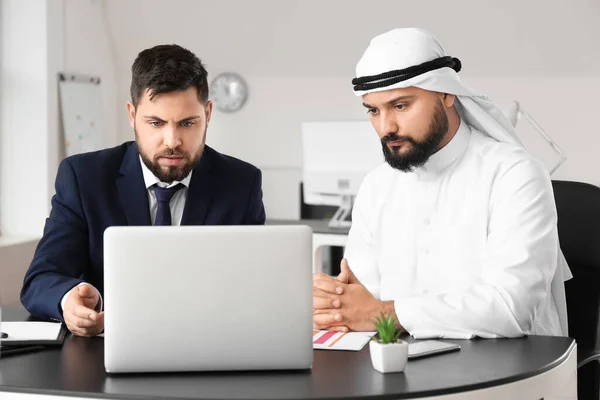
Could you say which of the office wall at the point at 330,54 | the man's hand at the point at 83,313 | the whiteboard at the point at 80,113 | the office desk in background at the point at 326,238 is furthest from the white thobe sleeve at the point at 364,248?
the office wall at the point at 330,54

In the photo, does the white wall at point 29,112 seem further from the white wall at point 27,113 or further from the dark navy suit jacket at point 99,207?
the dark navy suit jacket at point 99,207

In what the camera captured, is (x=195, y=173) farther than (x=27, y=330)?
Yes

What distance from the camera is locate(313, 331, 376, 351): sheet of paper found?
7.06 ft

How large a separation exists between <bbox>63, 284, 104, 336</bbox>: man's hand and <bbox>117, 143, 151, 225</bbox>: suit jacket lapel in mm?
387

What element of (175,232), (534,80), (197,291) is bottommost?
(197,291)

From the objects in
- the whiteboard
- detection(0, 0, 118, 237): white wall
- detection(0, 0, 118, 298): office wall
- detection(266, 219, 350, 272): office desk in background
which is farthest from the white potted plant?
the whiteboard

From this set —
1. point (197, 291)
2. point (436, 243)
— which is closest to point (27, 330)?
point (197, 291)

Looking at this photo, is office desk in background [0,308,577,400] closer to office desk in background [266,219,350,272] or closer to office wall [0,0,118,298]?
office desk in background [266,219,350,272]

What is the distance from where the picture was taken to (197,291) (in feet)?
6.15

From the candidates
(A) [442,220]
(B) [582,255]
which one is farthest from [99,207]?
(B) [582,255]

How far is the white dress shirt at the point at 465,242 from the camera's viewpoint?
231 centimetres

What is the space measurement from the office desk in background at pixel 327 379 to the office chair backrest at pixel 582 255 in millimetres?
661

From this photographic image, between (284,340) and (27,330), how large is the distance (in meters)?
0.79

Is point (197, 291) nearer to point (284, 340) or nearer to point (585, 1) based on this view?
point (284, 340)
